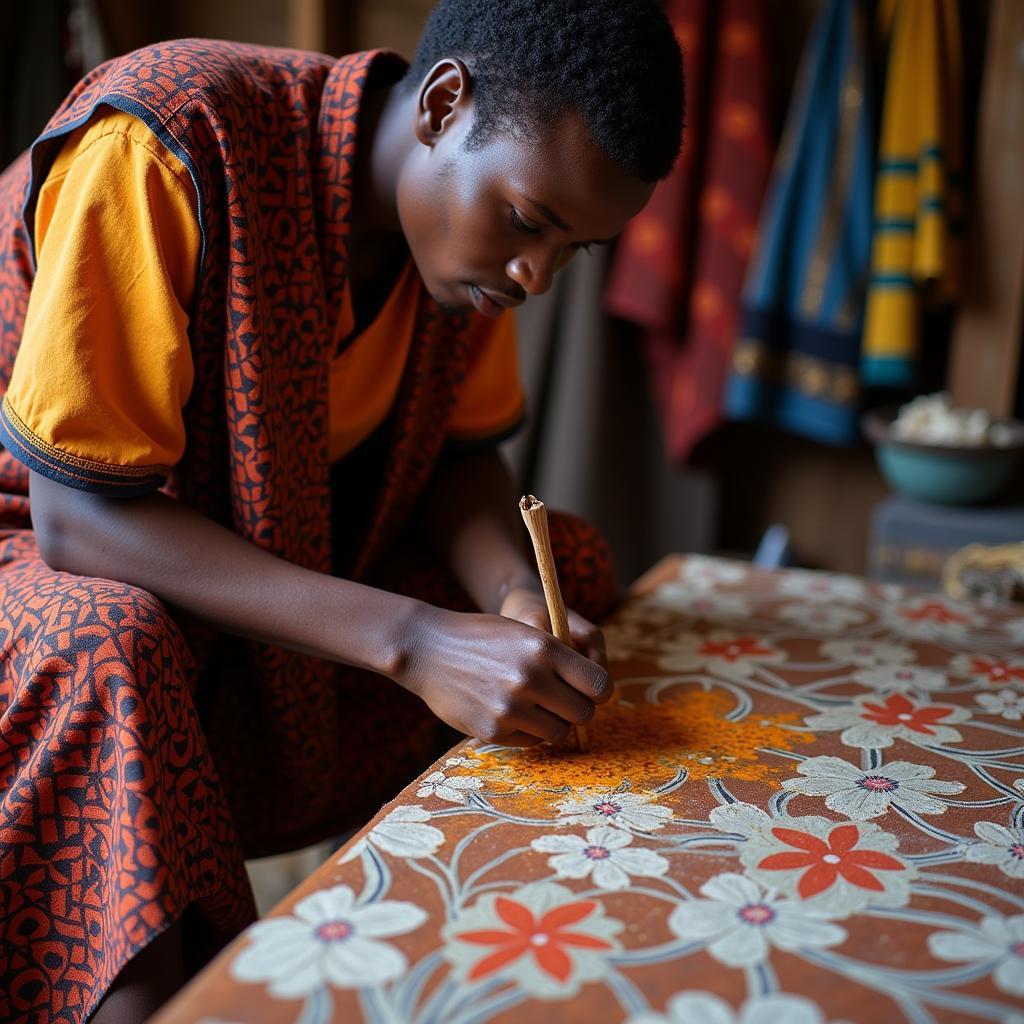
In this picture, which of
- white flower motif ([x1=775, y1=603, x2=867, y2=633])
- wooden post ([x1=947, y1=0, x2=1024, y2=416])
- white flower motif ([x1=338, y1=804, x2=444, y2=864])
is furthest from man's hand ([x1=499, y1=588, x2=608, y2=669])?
Answer: wooden post ([x1=947, y1=0, x2=1024, y2=416])

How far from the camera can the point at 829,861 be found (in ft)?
2.54

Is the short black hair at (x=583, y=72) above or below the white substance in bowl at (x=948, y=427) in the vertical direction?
above

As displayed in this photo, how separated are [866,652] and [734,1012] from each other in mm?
663

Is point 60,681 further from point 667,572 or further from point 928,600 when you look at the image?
point 928,600

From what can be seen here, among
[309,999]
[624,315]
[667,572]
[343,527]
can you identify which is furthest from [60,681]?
[624,315]

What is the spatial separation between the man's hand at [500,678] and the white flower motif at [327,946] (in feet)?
0.77

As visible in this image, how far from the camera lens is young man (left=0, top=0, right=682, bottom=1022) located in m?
0.85

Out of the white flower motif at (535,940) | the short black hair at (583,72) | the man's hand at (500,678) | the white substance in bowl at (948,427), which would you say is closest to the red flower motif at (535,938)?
the white flower motif at (535,940)

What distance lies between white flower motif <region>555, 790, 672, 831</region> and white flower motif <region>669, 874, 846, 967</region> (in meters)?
0.09

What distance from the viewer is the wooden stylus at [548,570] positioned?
878 mm

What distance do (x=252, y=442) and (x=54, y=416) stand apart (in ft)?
0.64

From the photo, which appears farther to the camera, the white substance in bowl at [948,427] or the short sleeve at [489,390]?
the white substance in bowl at [948,427]

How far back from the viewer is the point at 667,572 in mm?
1502

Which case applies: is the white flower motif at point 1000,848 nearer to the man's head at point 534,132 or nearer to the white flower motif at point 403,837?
the white flower motif at point 403,837
